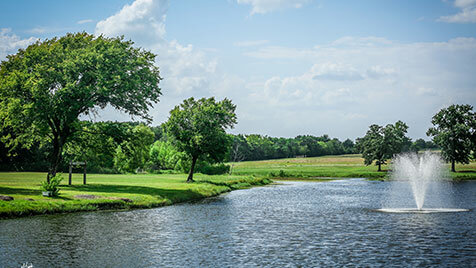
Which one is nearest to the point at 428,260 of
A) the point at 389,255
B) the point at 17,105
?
the point at 389,255

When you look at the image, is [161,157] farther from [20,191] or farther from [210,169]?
[20,191]

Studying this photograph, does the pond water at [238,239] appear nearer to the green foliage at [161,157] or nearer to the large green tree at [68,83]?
the large green tree at [68,83]

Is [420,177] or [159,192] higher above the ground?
[159,192]

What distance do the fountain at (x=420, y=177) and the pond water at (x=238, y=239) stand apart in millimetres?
4209

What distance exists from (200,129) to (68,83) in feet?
110

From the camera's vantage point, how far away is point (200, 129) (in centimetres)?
7925

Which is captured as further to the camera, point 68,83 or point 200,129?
point 200,129

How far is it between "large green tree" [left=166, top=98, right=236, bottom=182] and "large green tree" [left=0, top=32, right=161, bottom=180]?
22988 millimetres

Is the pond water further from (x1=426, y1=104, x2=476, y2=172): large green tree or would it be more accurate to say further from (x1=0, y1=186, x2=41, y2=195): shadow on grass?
(x1=426, y1=104, x2=476, y2=172): large green tree

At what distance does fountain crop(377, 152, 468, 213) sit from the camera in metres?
45.4

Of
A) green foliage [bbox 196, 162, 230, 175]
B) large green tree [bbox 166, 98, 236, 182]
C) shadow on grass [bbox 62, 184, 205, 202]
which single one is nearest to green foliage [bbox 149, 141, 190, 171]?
green foliage [bbox 196, 162, 230, 175]

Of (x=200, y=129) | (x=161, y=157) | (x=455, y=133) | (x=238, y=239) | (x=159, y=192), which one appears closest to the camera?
(x=238, y=239)

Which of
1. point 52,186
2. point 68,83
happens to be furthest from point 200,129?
point 52,186

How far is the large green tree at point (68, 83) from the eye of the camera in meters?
48.8
